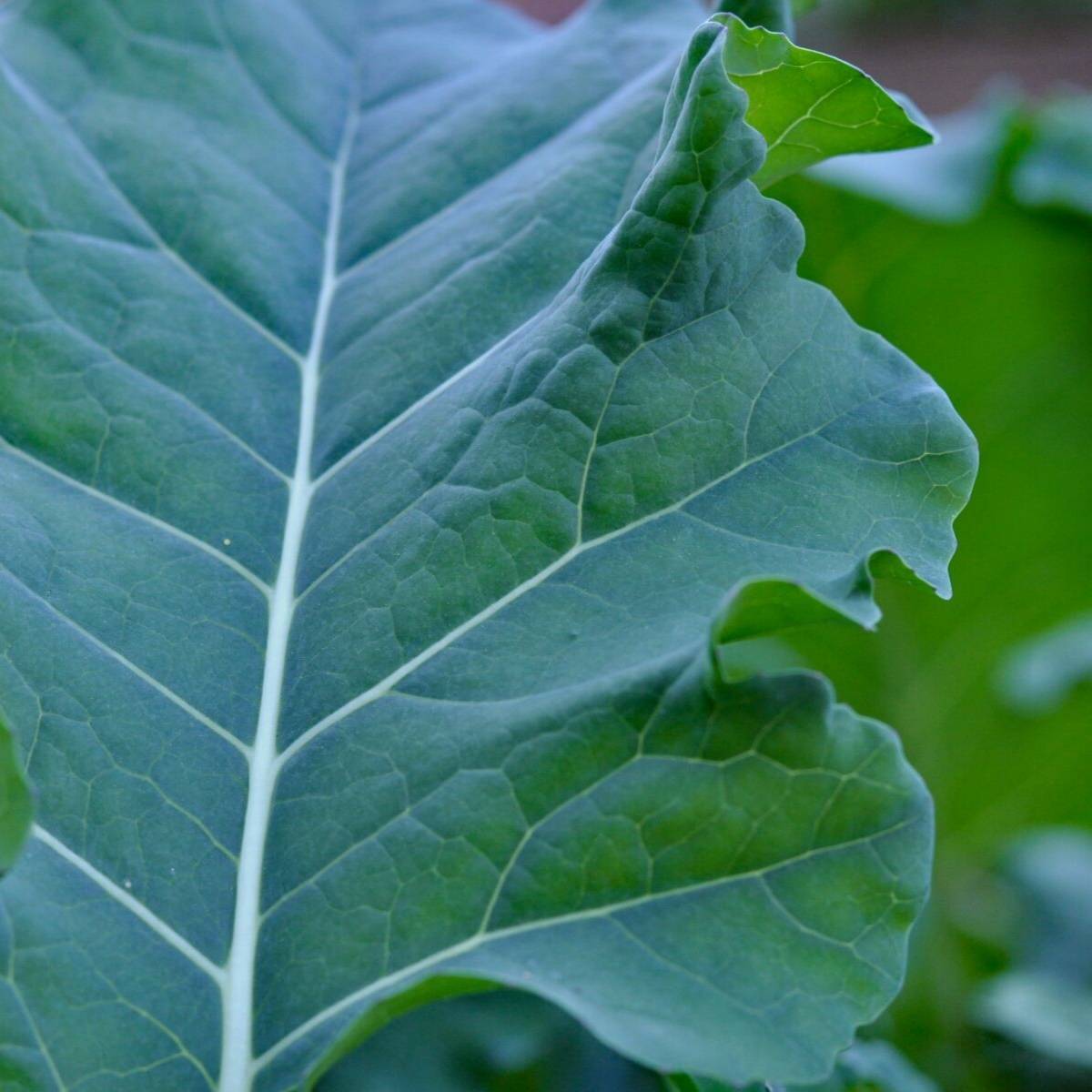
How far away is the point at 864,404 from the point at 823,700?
0.15 m

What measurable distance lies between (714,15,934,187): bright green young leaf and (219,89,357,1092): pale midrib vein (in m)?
0.26

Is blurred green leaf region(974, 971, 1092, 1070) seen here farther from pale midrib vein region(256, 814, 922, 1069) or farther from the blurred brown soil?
the blurred brown soil

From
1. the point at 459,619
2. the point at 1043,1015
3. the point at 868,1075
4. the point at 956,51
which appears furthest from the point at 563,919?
the point at 956,51

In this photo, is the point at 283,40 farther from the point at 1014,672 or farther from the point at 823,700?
the point at 1014,672

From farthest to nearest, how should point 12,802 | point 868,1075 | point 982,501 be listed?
point 982,501
point 868,1075
point 12,802

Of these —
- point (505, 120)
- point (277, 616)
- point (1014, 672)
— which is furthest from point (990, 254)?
point (277, 616)

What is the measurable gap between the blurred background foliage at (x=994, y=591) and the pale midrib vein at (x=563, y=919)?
2.37ft

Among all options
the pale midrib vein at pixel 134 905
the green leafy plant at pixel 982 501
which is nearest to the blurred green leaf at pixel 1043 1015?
the green leafy plant at pixel 982 501

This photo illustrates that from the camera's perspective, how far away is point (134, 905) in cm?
57

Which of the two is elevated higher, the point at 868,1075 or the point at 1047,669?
the point at 868,1075

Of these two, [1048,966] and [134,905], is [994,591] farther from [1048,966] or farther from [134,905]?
[134,905]

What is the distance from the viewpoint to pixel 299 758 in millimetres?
615

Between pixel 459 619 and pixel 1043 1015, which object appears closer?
pixel 459 619

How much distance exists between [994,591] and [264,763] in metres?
1.14
